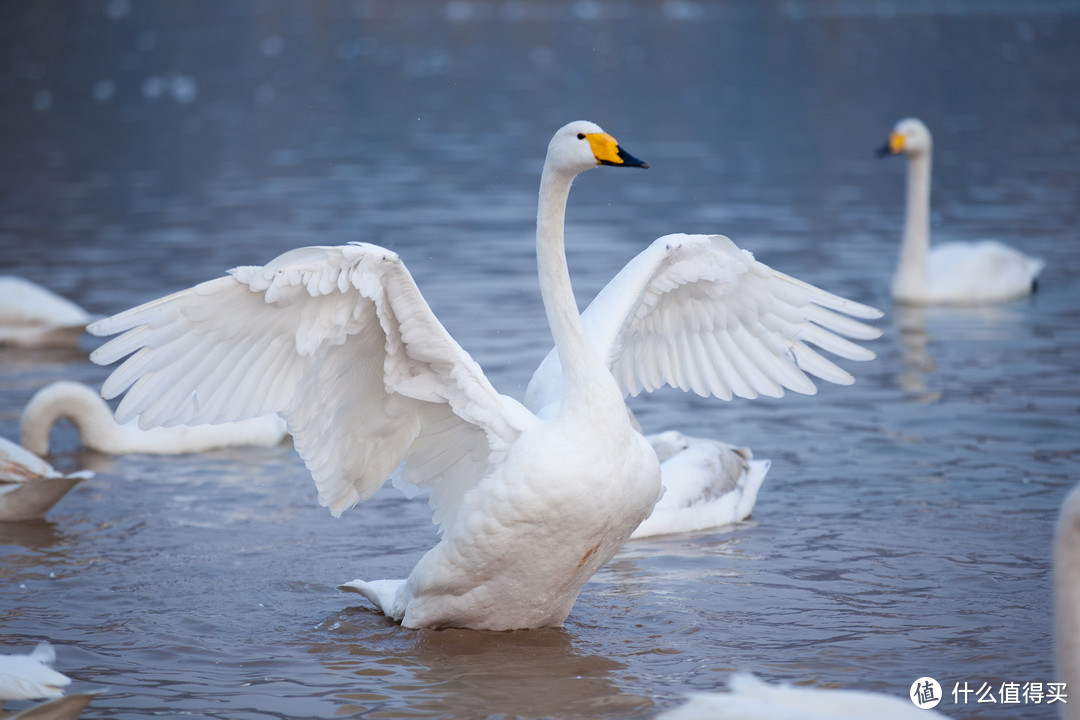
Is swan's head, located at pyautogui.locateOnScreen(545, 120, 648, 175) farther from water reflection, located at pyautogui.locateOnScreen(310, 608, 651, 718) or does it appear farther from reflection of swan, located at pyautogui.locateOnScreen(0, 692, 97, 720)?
reflection of swan, located at pyautogui.locateOnScreen(0, 692, 97, 720)

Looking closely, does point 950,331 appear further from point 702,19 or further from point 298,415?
point 702,19

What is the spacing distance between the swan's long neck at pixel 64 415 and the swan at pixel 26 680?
4.41 m

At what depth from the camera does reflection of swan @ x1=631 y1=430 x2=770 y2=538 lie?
8.07m

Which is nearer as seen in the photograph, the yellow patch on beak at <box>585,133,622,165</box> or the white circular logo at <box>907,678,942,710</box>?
the white circular logo at <box>907,678,942,710</box>

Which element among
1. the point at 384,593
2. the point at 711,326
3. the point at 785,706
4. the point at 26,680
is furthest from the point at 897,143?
the point at 26,680

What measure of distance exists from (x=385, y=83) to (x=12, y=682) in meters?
35.6

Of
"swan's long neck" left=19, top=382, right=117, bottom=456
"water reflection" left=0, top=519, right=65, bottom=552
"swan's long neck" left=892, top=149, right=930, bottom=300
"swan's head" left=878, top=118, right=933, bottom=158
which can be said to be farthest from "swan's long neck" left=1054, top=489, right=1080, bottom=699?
"swan's head" left=878, top=118, right=933, bottom=158

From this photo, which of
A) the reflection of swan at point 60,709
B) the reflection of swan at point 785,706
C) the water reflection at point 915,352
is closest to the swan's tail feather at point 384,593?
the reflection of swan at point 60,709

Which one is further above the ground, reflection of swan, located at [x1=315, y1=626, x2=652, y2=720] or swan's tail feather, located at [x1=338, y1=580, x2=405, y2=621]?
swan's tail feather, located at [x1=338, y1=580, x2=405, y2=621]

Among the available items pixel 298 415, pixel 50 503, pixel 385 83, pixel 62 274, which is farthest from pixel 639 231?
pixel 385 83

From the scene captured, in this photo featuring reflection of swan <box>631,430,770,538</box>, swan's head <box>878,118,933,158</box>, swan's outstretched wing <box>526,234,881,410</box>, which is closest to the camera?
swan's outstretched wing <box>526,234,881,410</box>

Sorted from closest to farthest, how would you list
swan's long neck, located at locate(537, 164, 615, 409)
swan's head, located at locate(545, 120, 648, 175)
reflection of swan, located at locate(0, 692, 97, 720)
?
reflection of swan, located at locate(0, 692, 97, 720) < swan's head, located at locate(545, 120, 648, 175) < swan's long neck, located at locate(537, 164, 615, 409)

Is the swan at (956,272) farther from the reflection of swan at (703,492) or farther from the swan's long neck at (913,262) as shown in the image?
the reflection of swan at (703,492)

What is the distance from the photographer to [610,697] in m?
5.89
